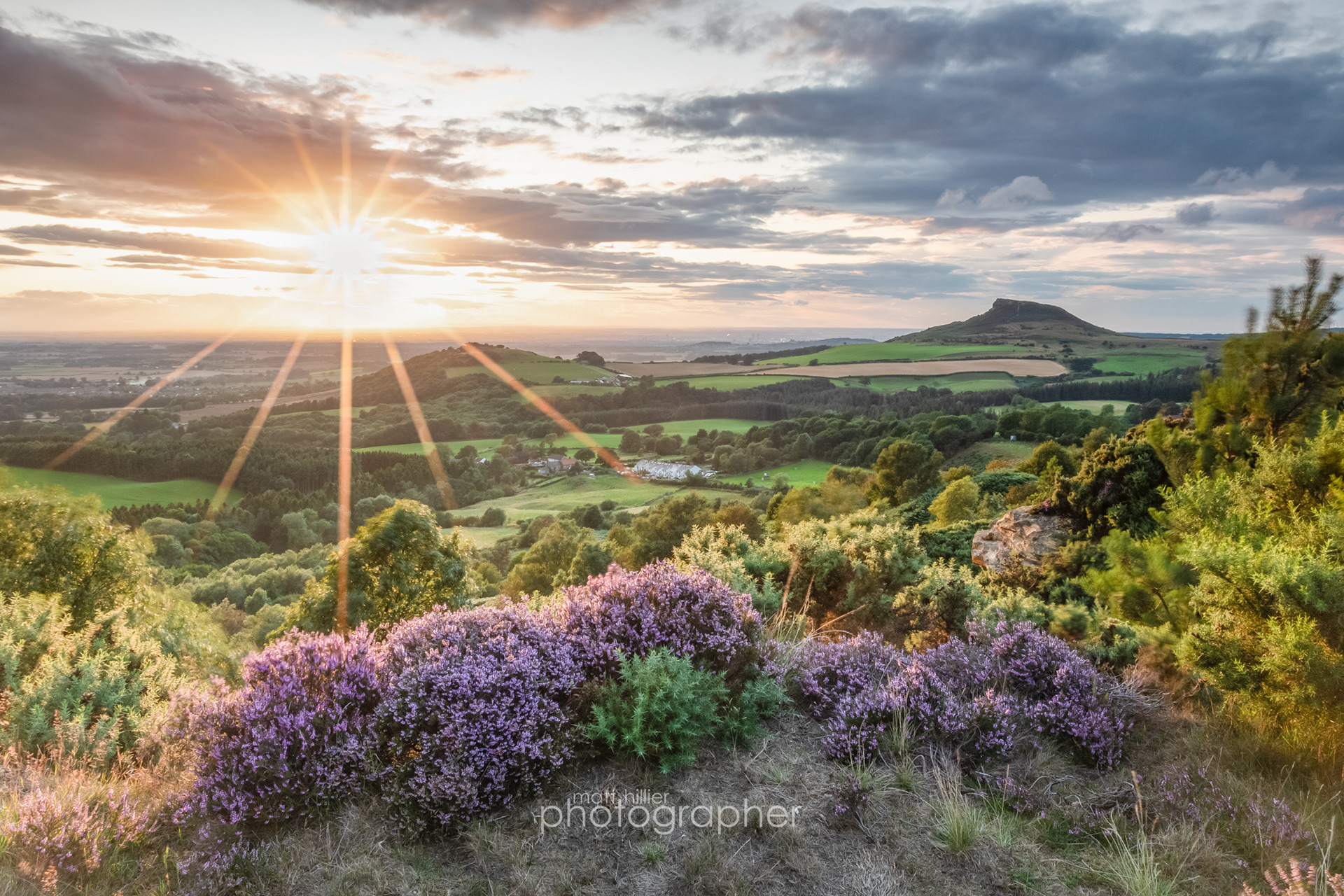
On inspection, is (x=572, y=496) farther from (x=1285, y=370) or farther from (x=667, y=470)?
(x=1285, y=370)

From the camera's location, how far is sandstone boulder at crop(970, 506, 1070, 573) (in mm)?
12148

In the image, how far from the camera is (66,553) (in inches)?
606

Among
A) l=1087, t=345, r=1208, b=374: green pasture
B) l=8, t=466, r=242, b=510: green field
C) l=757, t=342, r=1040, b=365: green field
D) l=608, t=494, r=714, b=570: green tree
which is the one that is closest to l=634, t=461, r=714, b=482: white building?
l=608, t=494, r=714, b=570: green tree

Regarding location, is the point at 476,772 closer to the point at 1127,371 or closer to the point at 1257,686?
the point at 1257,686

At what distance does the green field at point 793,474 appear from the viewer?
3319 inches

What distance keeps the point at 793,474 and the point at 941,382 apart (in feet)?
194

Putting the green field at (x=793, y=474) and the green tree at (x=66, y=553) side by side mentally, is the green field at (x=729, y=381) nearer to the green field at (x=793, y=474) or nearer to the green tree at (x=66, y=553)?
the green field at (x=793, y=474)

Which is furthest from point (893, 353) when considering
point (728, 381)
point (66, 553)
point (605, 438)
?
point (66, 553)

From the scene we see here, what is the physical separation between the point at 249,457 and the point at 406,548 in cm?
Answer: 11162

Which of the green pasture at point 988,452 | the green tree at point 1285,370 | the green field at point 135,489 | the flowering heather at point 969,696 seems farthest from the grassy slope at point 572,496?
the flowering heather at point 969,696

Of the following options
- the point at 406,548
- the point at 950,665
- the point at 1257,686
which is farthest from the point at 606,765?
the point at 406,548

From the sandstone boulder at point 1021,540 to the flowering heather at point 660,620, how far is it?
29.3ft

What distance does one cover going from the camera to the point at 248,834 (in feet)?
12.8

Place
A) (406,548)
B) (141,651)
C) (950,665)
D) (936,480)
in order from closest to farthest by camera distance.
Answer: (950,665), (141,651), (406,548), (936,480)
